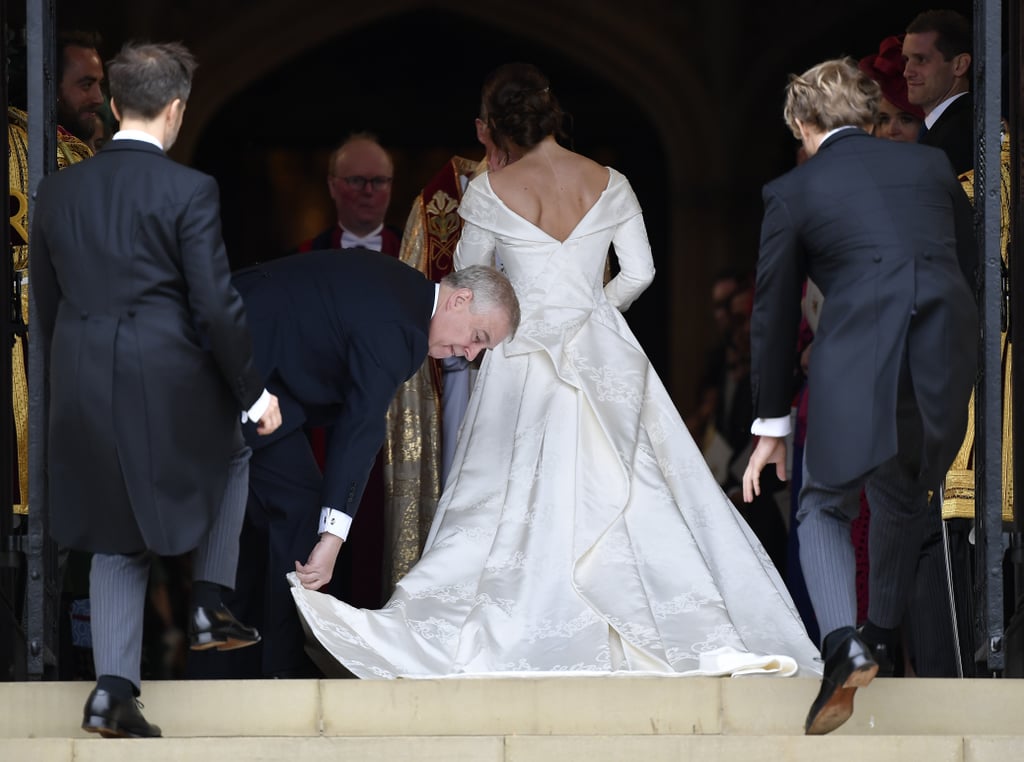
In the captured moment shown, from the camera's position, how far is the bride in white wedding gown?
245 inches

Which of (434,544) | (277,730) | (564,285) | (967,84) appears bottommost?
(277,730)

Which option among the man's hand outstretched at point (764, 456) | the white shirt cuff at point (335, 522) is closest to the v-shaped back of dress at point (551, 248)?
the white shirt cuff at point (335, 522)

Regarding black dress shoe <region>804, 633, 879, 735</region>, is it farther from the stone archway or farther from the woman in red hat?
the stone archway

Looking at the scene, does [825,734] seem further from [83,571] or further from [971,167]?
[83,571]

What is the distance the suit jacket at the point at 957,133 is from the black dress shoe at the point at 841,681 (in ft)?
6.85

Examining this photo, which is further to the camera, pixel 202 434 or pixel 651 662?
pixel 651 662

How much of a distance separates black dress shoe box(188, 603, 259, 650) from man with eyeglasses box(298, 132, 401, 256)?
10.7ft

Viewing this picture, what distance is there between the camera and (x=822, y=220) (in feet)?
18.1

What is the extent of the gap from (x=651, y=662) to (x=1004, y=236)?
166 cm

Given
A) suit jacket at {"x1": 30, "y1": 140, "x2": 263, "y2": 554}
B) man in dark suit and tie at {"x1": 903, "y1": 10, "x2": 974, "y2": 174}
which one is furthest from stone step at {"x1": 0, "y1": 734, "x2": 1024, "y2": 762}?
man in dark suit and tie at {"x1": 903, "y1": 10, "x2": 974, "y2": 174}

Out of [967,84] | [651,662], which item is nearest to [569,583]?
[651,662]

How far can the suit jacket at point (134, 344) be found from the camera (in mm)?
5238

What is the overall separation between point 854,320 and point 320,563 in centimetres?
162

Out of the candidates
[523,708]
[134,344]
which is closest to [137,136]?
[134,344]
